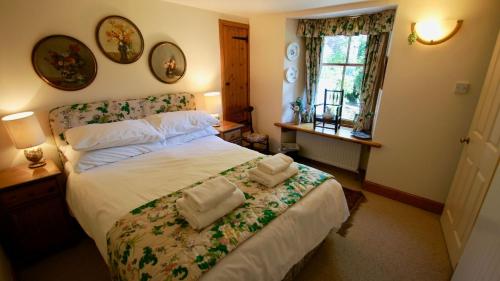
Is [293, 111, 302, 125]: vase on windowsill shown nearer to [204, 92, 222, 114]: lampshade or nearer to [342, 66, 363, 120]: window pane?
[342, 66, 363, 120]: window pane

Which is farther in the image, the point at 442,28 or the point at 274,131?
the point at 274,131

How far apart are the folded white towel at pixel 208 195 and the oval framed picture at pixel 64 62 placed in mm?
1813

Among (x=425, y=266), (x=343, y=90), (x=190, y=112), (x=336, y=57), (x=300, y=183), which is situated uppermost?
(x=336, y=57)

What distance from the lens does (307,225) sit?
147 cm

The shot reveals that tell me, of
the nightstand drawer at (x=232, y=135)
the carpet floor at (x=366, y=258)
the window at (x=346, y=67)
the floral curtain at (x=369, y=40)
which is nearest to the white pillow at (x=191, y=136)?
the nightstand drawer at (x=232, y=135)

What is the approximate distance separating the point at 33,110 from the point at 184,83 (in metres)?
1.57

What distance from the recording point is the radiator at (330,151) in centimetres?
314

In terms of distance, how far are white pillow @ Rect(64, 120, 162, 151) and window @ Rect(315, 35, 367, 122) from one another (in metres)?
2.61

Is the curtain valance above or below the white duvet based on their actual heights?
above

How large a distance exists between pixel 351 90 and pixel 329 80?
0.37m

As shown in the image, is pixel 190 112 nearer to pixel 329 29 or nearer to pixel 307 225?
pixel 307 225

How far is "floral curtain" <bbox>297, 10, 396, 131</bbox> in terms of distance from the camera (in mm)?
2705

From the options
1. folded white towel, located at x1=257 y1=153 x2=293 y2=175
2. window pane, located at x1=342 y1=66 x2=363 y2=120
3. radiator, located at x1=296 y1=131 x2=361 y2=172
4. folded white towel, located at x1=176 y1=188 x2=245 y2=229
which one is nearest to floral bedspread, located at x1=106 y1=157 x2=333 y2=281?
folded white towel, located at x1=176 y1=188 x2=245 y2=229

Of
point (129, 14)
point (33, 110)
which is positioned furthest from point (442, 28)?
point (33, 110)
